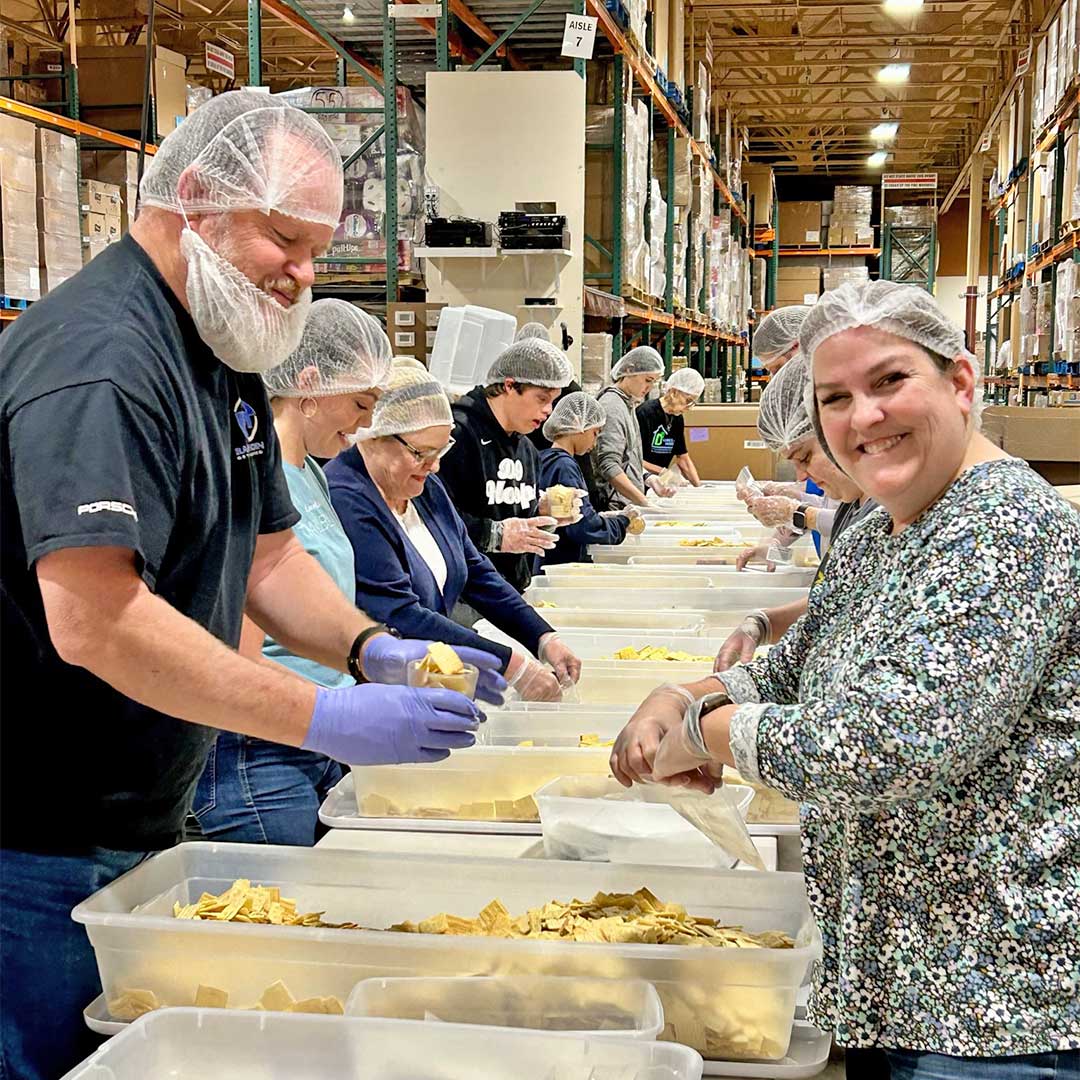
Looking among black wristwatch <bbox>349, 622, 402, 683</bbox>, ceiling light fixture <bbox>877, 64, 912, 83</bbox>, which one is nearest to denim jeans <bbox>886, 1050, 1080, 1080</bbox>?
black wristwatch <bbox>349, 622, 402, 683</bbox>

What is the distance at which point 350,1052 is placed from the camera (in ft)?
4.80

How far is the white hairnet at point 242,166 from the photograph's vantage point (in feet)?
5.83

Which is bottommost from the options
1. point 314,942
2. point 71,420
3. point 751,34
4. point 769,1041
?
point 769,1041

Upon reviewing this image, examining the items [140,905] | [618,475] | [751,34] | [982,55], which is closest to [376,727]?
[140,905]

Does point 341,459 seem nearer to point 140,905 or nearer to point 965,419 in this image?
point 140,905

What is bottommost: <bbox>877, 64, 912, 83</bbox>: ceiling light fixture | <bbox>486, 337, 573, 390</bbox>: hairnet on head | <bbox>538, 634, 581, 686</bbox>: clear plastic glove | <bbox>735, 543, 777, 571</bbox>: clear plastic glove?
<bbox>538, 634, 581, 686</bbox>: clear plastic glove

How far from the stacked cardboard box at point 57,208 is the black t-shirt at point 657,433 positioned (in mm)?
4113

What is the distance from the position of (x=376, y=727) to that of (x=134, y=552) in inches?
18.0

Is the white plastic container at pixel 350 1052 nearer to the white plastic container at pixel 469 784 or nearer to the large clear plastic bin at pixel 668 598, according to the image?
the white plastic container at pixel 469 784

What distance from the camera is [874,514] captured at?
166cm

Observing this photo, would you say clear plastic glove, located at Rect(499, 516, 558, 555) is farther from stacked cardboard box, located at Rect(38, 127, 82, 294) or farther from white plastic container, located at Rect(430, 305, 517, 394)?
stacked cardboard box, located at Rect(38, 127, 82, 294)

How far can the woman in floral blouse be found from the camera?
1293 mm

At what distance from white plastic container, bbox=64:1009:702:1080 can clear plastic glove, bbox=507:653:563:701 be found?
1.59 metres

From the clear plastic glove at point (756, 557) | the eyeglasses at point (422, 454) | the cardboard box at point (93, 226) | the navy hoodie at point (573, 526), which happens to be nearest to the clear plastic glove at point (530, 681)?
the eyeglasses at point (422, 454)
